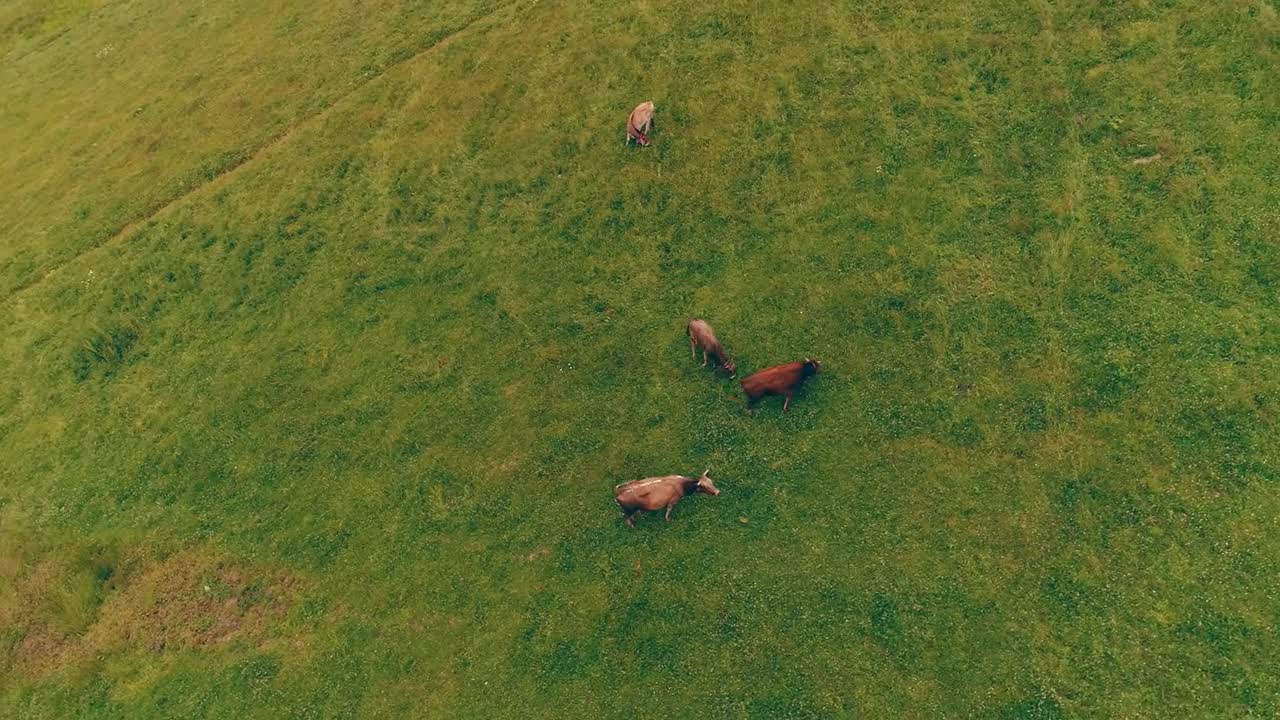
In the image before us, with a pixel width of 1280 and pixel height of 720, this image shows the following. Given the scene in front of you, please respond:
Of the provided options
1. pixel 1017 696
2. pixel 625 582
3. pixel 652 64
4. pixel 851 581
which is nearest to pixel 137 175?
pixel 652 64

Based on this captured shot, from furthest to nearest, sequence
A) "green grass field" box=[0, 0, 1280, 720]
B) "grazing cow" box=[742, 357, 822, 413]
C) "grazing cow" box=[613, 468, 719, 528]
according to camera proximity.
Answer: "grazing cow" box=[742, 357, 822, 413]
"grazing cow" box=[613, 468, 719, 528]
"green grass field" box=[0, 0, 1280, 720]

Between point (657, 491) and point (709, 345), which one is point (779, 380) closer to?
point (709, 345)

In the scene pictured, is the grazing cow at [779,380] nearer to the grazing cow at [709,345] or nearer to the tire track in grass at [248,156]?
the grazing cow at [709,345]

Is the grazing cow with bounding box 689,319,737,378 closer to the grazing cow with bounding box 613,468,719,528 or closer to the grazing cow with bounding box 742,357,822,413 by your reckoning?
the grazing cow with bounding box 742,357,822,413

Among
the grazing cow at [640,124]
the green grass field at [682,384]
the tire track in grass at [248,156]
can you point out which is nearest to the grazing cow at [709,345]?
the green grass field at [682,384]

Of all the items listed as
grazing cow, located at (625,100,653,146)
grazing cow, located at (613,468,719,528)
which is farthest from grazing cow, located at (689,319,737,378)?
grazing cow, located at (625,100,653,146)

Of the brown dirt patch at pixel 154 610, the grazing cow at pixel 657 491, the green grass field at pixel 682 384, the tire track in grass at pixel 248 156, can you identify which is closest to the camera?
the green grass field at pixel 682 384
